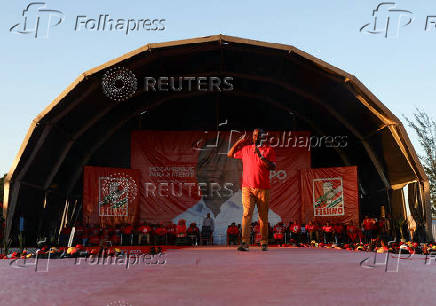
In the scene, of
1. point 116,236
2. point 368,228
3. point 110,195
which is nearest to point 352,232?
point 368,228

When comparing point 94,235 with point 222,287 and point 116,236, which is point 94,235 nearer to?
point 116,236

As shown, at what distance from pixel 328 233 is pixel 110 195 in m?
8.22

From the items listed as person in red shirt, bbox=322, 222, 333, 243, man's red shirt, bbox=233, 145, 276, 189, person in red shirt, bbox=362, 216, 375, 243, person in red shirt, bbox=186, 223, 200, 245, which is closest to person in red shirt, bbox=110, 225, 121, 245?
person in red shirt, bbox=186, 223, 200, 245

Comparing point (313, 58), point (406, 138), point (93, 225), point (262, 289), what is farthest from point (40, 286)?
point (93, 225)

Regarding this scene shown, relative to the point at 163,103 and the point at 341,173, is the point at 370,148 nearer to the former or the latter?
the point at 341,173

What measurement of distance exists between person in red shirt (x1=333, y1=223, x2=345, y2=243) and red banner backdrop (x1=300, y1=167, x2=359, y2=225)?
2.08 ft

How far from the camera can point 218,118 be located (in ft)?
67.7

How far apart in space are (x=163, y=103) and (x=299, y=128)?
5658 mm

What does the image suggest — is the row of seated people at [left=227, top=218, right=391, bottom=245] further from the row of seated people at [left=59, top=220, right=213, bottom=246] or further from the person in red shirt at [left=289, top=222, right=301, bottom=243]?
the row of seated people at [left=59, top=220, right=213, bottom=246]

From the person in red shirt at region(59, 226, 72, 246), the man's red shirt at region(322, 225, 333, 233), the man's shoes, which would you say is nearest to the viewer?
the man's shoes

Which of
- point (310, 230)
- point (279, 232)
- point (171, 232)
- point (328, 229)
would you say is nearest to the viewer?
point (328, 229)

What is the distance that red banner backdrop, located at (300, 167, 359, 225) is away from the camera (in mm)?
18891

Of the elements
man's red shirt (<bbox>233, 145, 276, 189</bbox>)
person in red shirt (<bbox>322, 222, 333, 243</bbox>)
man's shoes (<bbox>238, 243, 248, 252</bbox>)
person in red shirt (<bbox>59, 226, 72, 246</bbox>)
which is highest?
man's red shirt (<bbox>233, 145, 276, 189</bbox>)

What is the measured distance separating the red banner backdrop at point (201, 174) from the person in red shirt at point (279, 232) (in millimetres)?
1104
